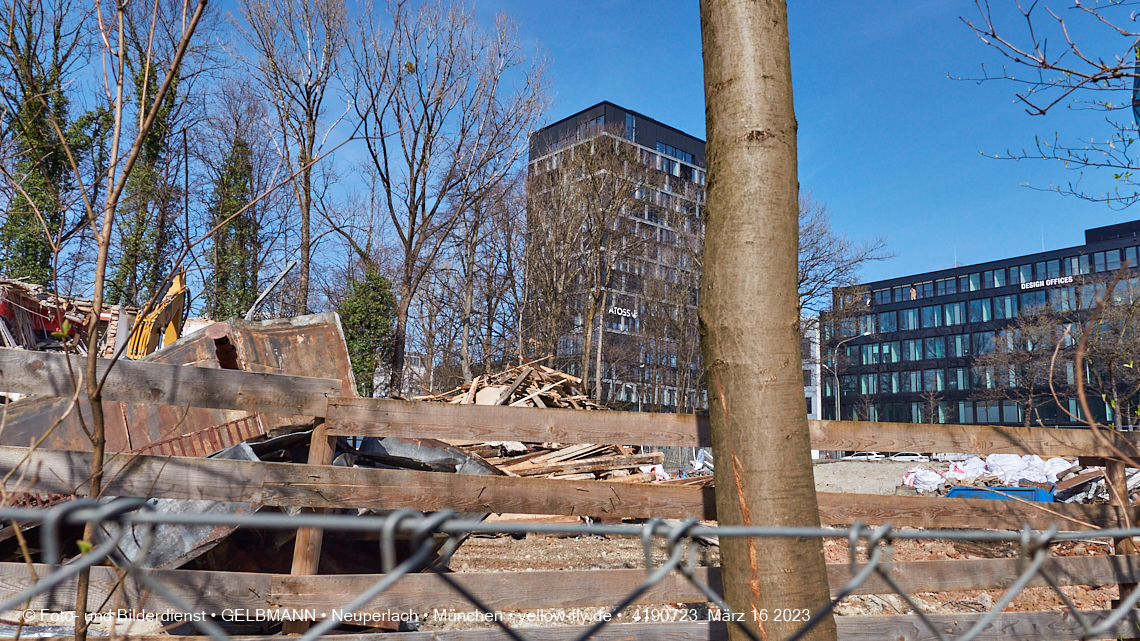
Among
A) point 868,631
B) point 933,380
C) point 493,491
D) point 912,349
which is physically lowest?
point 868,631

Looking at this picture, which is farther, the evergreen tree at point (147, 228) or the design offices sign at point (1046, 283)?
the design offices sign at point (1046, 283)

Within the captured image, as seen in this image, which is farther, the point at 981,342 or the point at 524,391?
the point at 981,342

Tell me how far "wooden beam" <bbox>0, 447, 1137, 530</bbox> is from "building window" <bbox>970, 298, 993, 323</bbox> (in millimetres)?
65233

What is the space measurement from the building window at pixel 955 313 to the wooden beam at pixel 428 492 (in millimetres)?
66216

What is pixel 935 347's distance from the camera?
6222 cm

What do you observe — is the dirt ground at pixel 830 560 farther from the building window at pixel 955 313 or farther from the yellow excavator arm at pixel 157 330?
→ the building window at pixel 955 313

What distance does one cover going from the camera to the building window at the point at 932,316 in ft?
206

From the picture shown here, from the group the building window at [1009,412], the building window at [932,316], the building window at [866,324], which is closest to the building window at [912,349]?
the building window at [932,316]

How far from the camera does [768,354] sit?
7.31ft

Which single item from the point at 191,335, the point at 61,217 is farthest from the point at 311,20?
the point at 61,217

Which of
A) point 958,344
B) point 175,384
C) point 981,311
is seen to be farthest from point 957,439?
point 958,344

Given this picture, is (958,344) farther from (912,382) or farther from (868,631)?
(868,631)

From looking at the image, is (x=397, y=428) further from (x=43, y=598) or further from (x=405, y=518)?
(x=405, y=518)

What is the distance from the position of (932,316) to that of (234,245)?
60.1 m
